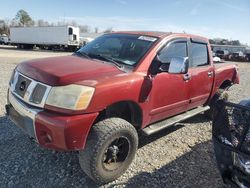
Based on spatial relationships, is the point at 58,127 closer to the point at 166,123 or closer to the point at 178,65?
the point at 178,65

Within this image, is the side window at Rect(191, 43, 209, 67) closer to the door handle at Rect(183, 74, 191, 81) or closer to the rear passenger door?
the rear passenger door

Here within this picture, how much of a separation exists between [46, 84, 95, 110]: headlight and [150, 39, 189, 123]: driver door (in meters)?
1.18

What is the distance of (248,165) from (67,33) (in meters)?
38.6

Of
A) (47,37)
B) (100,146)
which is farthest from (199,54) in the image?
(47,37)

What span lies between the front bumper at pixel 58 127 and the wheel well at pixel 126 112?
0.49m

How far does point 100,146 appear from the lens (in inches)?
134

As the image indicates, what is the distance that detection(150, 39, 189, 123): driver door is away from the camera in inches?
166

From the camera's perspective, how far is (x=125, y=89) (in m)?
3.65

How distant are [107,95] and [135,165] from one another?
1.29 m

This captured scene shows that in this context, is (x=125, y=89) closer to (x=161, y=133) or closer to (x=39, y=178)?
(x=39, y=178)

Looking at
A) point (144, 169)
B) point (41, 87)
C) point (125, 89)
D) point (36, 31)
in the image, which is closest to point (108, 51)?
point (125, 89)

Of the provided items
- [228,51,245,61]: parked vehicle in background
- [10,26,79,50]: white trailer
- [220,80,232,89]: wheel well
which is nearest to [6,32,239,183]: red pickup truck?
[220,80,232,89]: wheel well

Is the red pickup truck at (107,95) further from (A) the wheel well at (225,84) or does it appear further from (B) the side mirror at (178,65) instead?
(A) the wheel well at (225,84)

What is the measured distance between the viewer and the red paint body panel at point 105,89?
3205mm
